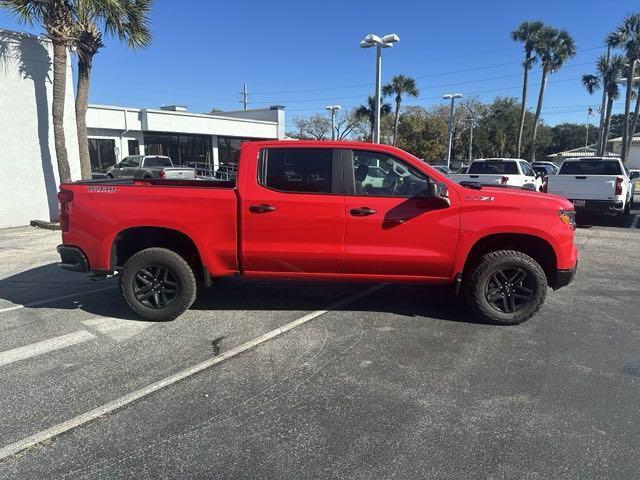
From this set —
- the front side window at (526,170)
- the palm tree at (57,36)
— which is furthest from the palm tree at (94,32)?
the front side window at (526,170)

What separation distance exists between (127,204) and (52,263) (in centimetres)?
422

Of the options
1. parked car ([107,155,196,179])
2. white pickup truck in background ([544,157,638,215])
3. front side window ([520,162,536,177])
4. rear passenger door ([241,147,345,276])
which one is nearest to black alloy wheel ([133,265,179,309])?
rear passenger door ([241,147,345,276])

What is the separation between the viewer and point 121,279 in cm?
504

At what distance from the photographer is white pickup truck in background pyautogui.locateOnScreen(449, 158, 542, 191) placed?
13891 mm

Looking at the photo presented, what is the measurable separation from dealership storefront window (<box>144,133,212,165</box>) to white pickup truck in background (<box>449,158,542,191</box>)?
20.4m

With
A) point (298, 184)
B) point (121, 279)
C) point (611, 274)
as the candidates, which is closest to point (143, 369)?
point (121, 279)

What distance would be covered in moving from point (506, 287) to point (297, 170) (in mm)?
2472

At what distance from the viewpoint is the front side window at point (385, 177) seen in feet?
15.9

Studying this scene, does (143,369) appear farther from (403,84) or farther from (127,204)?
(403,84)

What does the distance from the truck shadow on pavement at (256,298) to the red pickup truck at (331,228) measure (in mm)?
594

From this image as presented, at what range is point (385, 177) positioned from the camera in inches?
194

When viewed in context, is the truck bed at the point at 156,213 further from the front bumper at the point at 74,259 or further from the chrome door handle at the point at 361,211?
the chrome door handle at the point at 361,211

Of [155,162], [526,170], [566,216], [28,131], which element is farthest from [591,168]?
[155,162]

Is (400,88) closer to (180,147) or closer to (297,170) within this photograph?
(180,147)
